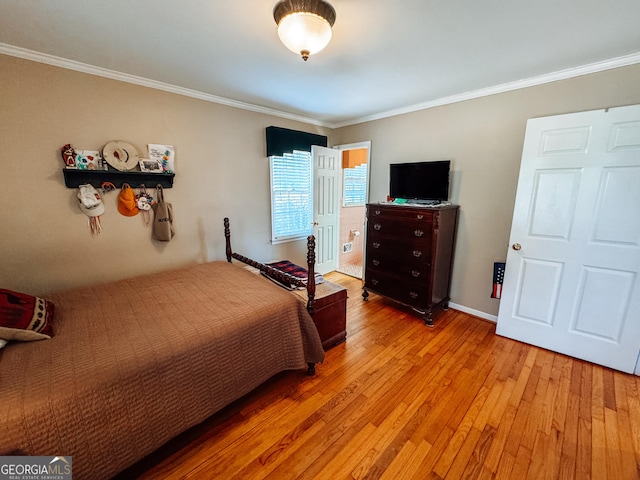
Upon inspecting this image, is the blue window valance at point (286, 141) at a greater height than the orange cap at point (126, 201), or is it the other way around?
the blue window valance at point (286, 141)

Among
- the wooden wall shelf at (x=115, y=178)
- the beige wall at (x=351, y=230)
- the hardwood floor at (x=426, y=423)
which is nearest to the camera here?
the hardwood floor at (x=426, y=423)

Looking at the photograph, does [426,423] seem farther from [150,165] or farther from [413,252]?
[150,165]

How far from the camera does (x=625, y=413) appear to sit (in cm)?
163

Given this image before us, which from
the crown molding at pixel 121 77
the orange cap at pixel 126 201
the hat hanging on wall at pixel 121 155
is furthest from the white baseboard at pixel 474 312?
the hat hanging on wall at pixel 121 155

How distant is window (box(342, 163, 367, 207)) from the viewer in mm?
4399

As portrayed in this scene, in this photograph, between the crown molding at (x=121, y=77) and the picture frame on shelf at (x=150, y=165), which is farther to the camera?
the picture frame on shelf at (x=150, y=165)

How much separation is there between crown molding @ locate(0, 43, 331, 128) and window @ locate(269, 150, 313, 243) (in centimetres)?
60

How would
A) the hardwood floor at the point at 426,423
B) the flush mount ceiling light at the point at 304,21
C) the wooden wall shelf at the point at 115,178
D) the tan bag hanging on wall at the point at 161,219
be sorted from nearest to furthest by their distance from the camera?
1. the flush mount ceiling light at the point at 304,21
2. the hardwood floor at the point at 426,423
3. the wooden wall shelf at the point at 115,178
4. the tan bag hanging on wall at the point at 161,219

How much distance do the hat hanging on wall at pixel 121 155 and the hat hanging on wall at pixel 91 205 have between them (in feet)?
0.91

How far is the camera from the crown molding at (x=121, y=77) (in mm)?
1782

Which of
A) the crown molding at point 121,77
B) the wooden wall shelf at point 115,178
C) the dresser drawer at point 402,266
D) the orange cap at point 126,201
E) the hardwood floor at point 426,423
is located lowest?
the hardwood floor at point 426,423

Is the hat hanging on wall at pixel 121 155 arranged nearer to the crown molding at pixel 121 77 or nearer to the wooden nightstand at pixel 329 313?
the crown molding at pixel 121 77

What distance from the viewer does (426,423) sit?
1.58 meters

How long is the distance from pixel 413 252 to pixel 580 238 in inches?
51.6
